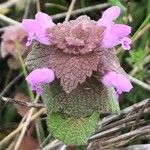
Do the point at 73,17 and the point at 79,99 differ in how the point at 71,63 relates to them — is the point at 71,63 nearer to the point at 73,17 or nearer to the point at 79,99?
the point at 79,99

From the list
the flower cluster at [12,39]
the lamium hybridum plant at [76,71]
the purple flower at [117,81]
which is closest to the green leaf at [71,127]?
the lamium hybridum plant at [76,71]

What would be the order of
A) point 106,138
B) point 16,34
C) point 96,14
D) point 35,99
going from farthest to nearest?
1. point 96,14
2. point 16,34
3. point 35,99
4. point 106,138

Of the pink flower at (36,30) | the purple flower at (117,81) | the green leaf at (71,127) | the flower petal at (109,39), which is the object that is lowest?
the green leaf at (71,127)

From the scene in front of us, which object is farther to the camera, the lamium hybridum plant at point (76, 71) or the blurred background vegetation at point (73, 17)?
the blurred background vegetation at point (73, 17)

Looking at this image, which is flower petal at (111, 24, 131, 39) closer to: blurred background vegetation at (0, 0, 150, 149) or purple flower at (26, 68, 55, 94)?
purple flower at (26, 68, 55, 94)

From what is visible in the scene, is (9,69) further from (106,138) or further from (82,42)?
(82,42)

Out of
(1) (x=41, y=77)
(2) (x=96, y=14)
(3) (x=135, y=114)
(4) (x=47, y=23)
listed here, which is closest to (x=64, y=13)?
(2) (x=96, y=14)

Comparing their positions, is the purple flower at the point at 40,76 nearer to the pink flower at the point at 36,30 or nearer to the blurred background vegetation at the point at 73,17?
the pink flower at the point at 36,30
